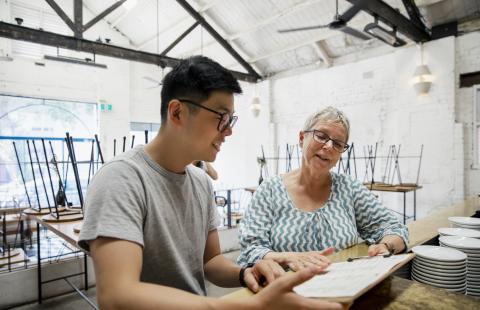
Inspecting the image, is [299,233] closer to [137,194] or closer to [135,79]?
[137,194]

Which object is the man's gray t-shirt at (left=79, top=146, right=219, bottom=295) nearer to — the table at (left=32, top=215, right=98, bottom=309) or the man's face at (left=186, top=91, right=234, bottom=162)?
the man's face at (left=186, top=91, right=234, bottom=162)

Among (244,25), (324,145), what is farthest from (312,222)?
(244,25)

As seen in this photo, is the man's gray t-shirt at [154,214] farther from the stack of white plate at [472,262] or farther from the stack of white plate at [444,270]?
the stack of white plate at [472,262]

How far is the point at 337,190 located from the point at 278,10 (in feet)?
20.4

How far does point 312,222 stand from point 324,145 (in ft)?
1.24

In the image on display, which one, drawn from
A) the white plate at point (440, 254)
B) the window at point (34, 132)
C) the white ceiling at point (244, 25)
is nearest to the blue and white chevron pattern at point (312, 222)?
Answer: the white plate at point (440, 254)

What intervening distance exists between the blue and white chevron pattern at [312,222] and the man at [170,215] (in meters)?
0.26

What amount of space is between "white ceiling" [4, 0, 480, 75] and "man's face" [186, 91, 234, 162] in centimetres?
590

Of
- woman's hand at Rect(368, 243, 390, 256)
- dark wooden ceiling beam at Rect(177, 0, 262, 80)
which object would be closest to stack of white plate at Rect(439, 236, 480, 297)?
woman's hand at Rect(368, 243, 390, 256)

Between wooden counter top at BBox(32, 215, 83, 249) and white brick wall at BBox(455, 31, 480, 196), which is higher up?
white brick wall at BBox(455, 31, 480, 196)

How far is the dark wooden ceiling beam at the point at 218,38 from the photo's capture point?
7.71m

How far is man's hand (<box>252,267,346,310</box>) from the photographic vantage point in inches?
26.8

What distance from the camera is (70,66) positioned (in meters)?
8.26

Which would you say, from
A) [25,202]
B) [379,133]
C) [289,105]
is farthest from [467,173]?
[25,202]
